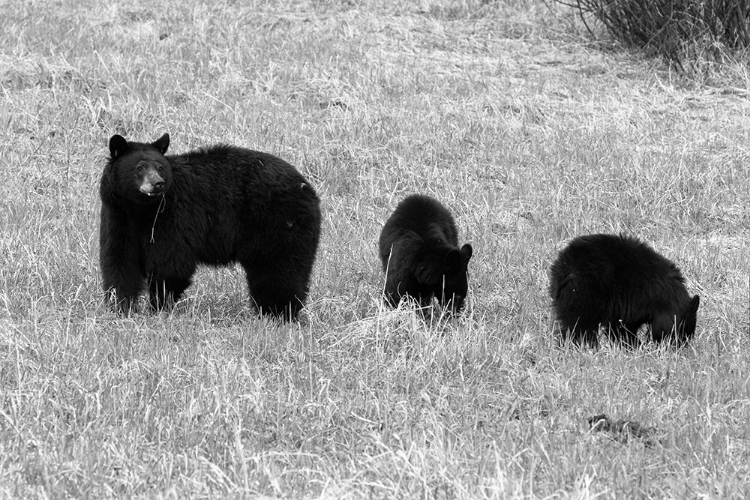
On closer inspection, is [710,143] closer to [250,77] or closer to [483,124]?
[483,124]

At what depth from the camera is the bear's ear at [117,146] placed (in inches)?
269

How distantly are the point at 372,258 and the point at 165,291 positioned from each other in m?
1.86

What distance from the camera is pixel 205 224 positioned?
23.3 feet

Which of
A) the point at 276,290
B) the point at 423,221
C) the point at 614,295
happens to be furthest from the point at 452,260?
the point at 276,290

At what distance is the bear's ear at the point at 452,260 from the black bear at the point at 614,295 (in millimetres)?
600

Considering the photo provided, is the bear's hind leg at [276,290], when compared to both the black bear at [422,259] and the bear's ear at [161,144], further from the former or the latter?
the bear's ear at [161,144]

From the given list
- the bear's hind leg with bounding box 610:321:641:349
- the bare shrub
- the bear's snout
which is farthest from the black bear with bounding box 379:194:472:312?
the bare shrub

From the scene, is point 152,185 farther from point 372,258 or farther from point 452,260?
point 372,258

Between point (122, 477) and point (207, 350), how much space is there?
1.75m

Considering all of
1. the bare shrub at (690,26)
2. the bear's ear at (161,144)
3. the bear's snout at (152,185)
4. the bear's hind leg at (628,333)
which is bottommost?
the bear's hind leg at (628,333)

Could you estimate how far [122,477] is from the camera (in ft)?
14.3

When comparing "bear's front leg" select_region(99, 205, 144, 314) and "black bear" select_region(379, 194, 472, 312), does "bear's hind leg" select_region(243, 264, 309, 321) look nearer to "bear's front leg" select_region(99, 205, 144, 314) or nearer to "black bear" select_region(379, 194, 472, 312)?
"black bear" select_region(379, 194, 472, 312)

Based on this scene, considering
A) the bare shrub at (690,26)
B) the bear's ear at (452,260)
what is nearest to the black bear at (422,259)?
the bear's ear at (452,260)

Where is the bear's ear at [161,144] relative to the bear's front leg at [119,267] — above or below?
above
